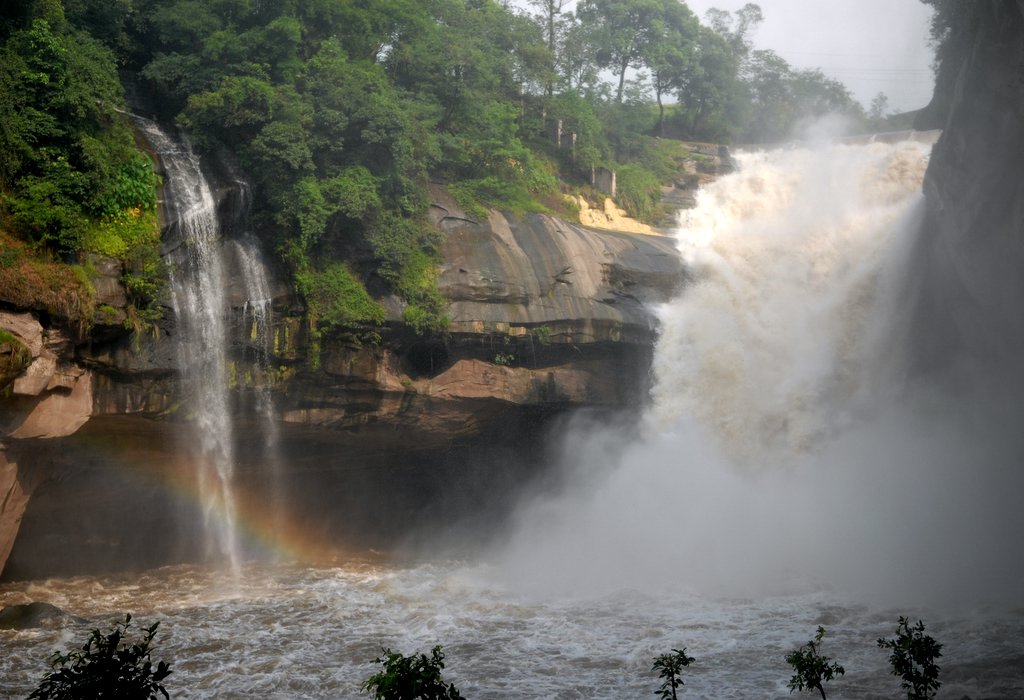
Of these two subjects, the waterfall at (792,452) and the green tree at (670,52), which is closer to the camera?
the waterfall at (792,452)

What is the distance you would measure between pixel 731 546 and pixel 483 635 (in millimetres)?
7185

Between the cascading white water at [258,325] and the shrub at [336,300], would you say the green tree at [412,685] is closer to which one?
the shrub at [336,300]

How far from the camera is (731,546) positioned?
67.3 feet

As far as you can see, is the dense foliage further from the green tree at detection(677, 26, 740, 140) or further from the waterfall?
the green tree at detection(677, 26, 740, 140)

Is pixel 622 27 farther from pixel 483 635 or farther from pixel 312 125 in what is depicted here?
pixel 483 635

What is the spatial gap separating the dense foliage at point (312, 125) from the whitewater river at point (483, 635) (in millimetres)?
6406

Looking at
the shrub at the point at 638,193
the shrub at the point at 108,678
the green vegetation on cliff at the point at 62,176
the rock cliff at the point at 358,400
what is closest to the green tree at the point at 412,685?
the shrub at the point at 108,678

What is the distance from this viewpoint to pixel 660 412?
23.2 meters

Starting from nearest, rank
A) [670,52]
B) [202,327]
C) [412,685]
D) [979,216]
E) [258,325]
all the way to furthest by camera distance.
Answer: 1. [412,685]
2. [979,216]
3. [202,327]
4. [258,325]
5. [670,52]

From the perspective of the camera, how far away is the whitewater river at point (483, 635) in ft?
44.0

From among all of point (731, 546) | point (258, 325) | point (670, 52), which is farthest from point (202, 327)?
point (670, 52)

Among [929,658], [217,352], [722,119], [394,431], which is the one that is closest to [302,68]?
[217,352]

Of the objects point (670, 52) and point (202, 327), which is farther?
point (670, 52)

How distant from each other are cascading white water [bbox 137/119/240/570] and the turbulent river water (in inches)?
91.3
